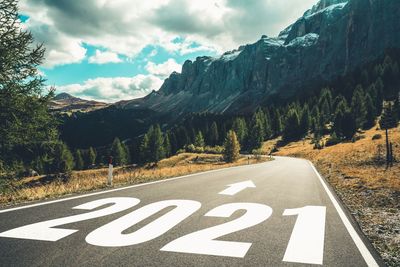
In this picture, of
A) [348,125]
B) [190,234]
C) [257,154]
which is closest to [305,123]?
[348,125]

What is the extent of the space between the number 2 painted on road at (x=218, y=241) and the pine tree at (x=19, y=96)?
11.4m

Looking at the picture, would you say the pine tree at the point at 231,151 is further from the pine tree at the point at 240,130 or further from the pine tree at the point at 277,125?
the pine tree at the point at 277,125

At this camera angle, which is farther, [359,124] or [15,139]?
[359,124]

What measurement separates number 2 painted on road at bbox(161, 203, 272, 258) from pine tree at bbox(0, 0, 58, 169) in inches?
448

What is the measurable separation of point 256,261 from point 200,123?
167837 mm

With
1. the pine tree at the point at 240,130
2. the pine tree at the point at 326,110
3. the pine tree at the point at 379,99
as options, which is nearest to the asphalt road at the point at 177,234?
the pine tree at the point at 379,99

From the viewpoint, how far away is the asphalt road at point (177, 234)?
438 centimetres

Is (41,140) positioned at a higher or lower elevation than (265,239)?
higher

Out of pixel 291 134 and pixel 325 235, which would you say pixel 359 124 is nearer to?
pixel 291 134

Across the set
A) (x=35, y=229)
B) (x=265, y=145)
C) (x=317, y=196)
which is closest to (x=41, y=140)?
(x=35, y=229)

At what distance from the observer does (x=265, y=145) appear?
106125 millimetres

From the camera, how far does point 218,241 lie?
5.12m

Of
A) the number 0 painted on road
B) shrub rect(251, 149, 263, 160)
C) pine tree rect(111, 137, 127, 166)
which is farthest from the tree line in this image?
the number 0 painted on road

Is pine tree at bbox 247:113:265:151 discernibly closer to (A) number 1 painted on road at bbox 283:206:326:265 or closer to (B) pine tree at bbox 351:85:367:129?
(B) pine tree at bbox 351:85:367:129
